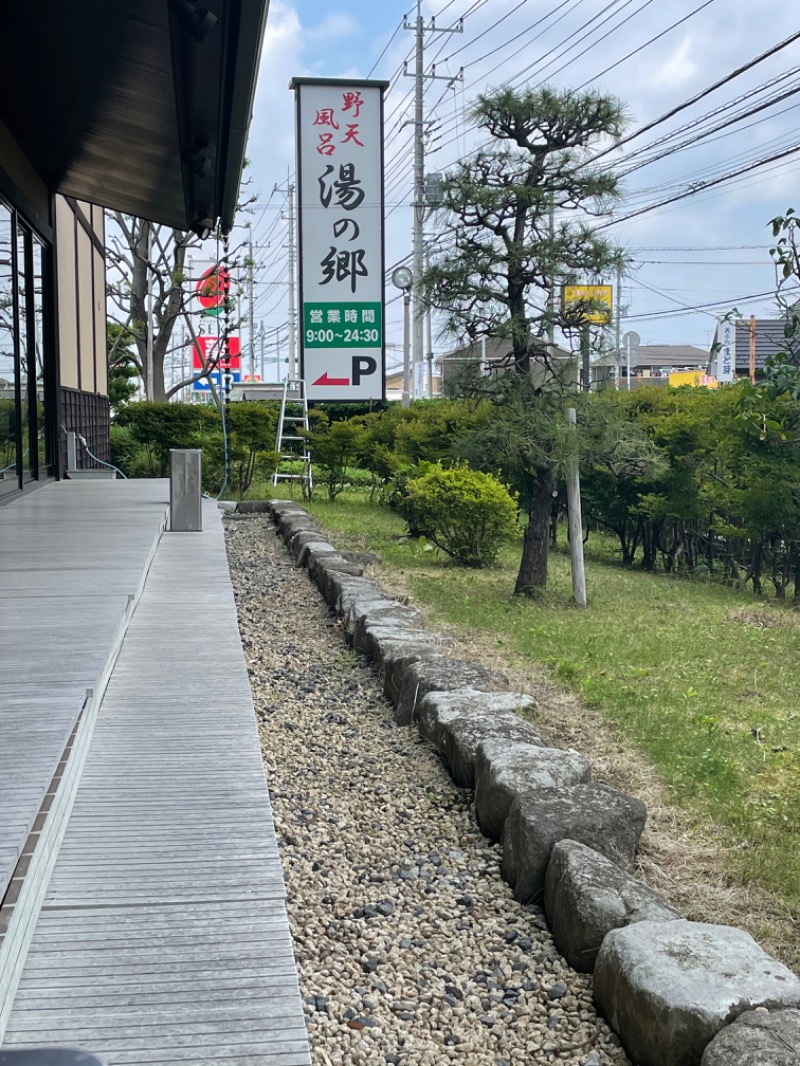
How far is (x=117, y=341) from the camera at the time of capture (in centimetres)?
2269

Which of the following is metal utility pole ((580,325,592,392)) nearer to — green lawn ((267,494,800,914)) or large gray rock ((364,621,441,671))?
green lawn ((267,494,800,914))

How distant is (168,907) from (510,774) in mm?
1217

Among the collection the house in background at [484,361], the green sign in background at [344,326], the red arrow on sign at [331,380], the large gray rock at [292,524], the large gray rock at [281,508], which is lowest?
the large gray rock at [292,524]

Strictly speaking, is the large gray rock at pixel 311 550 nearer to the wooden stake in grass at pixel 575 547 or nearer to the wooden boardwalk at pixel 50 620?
the wooden boardwalk at pixel 50 620

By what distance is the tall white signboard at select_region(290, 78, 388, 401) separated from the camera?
11.6 metres

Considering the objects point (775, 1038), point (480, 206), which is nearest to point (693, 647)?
point (480, 206)

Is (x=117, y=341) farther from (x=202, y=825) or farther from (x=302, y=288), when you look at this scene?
(x=202, y=825)

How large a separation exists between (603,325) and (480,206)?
1340 mm

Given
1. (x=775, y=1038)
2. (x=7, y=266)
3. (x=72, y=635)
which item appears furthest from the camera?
(x=7, y=266)

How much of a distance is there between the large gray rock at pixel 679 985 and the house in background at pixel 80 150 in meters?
3.43

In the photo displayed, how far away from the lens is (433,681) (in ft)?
13.2

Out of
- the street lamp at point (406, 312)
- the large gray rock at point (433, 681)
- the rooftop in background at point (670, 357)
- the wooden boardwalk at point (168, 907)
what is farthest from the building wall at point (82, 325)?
the rooftop in background at point (670, 357)

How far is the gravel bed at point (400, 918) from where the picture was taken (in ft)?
6.72

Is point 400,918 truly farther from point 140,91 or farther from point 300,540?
point 300,540
